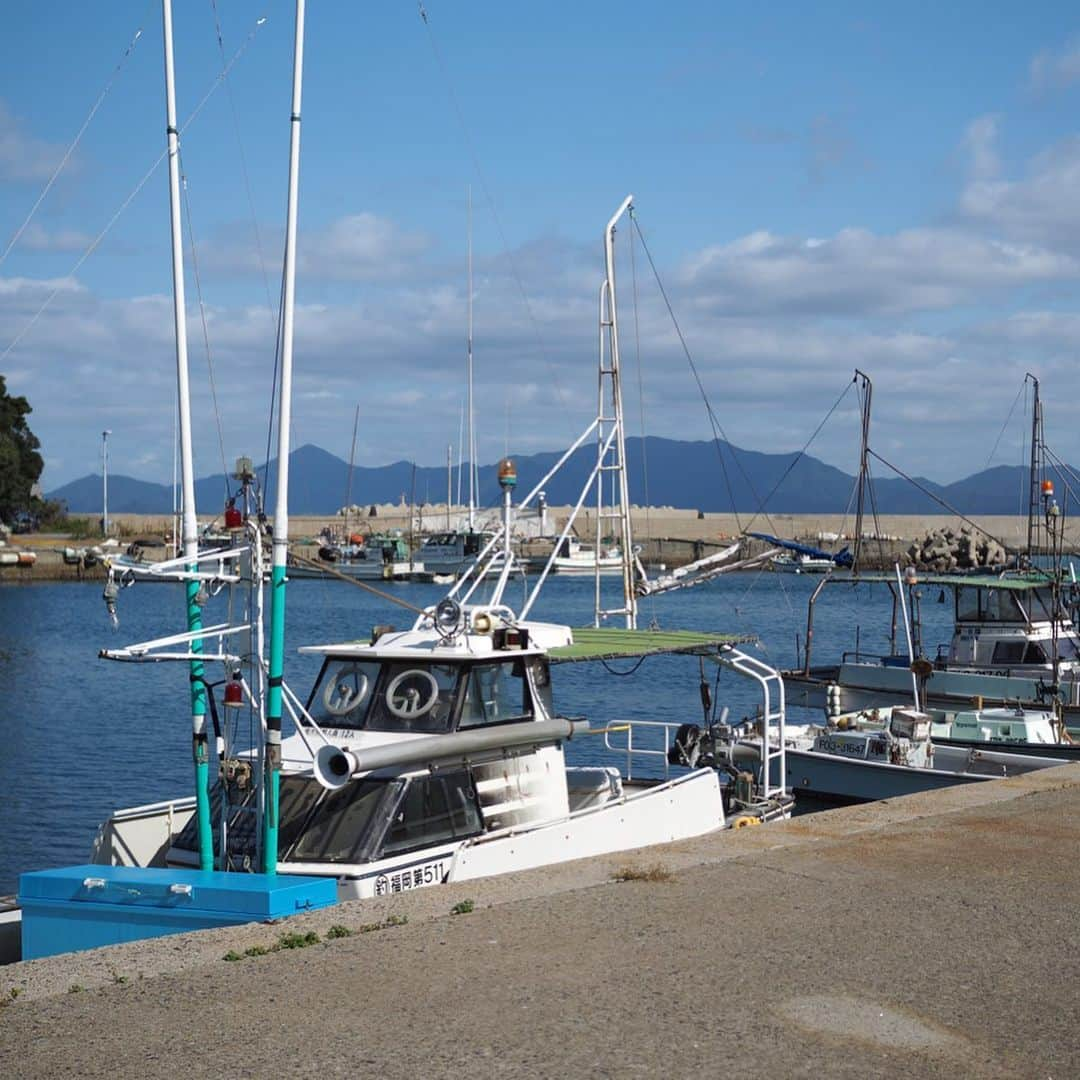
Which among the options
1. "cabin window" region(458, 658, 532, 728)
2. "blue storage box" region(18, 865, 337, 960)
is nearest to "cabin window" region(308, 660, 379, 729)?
"cabin window" region(458, 658, 532, 728)

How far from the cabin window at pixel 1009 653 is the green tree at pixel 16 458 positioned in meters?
72.2

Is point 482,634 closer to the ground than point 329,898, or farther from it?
farther from it

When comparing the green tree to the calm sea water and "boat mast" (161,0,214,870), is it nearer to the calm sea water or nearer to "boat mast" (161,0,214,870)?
the calm sea water

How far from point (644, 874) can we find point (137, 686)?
31.8m

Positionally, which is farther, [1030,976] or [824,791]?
[824,791]

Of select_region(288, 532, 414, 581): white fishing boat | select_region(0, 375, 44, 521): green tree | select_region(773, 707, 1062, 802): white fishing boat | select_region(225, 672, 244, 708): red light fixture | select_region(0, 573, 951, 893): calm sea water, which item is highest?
select_region(0, 375, 44, 521): green tree

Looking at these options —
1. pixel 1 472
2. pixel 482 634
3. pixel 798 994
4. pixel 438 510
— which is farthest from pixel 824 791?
pixel 438 510

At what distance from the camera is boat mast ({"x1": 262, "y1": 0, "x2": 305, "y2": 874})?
10.5 m

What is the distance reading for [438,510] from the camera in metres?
129

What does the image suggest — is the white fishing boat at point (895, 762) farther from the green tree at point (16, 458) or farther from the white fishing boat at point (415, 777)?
the green tree at point (16, 458)

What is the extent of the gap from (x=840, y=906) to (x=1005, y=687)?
65.8 feet

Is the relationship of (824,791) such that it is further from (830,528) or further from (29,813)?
(830,528)

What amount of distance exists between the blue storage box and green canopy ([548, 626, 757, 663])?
15.8ft

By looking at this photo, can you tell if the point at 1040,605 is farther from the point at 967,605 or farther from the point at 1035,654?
the point at 967,605
